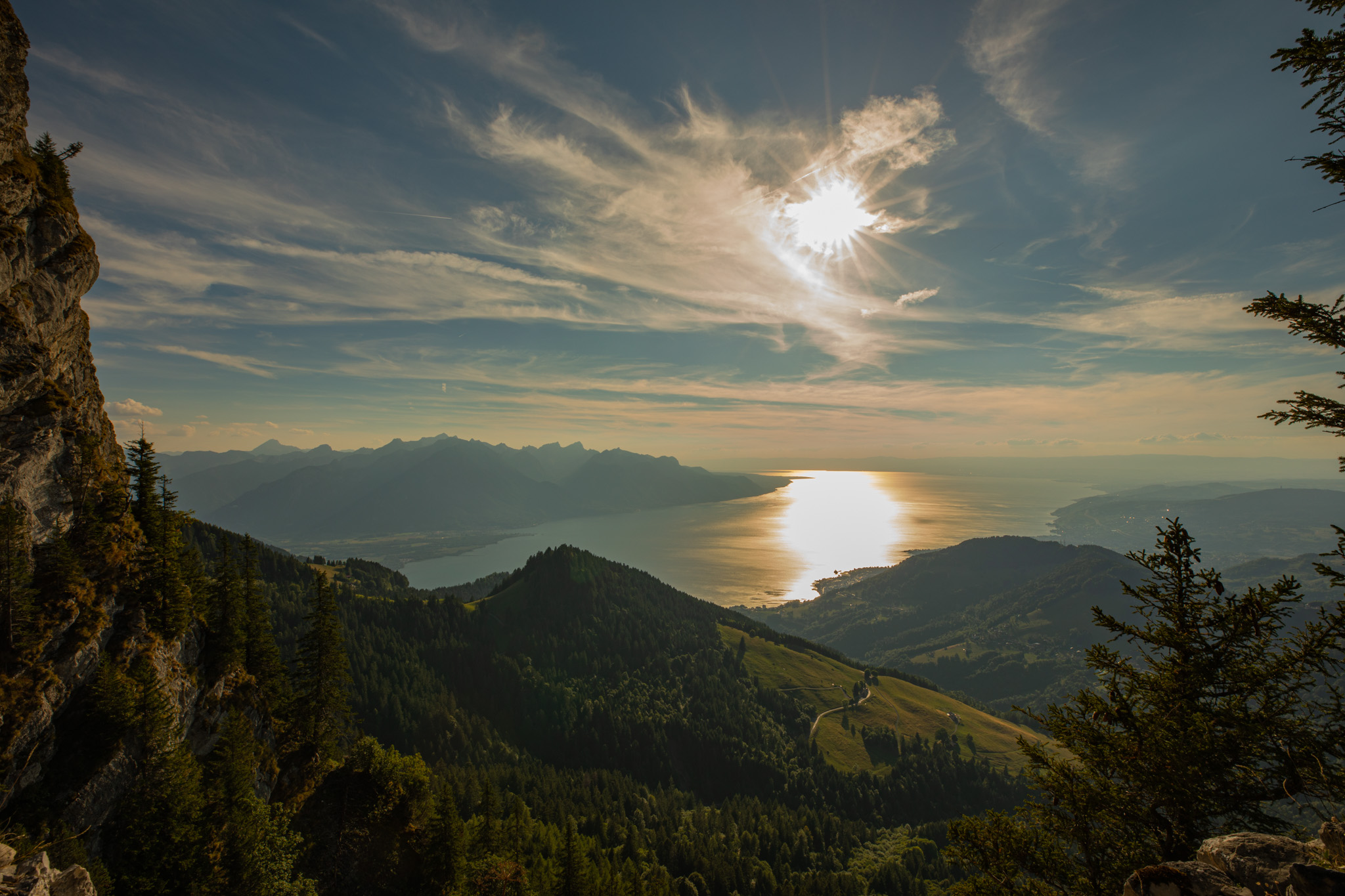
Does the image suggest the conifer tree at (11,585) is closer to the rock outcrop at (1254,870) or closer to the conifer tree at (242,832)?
the conifer tree at (242,832)

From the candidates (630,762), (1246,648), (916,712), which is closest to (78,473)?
(1246,648)

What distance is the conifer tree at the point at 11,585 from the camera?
1001 inches

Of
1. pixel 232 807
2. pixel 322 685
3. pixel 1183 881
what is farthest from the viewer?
pixel 322 685

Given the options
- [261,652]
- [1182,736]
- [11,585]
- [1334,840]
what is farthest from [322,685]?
[1334,840]

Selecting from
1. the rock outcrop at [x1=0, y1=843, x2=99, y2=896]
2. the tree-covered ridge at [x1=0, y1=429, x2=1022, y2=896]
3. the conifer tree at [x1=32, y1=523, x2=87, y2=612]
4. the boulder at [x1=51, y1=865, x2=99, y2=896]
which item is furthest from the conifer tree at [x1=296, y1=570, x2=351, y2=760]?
the rock outcrop at [x1=0, y1=843, x2=99, y2=896]

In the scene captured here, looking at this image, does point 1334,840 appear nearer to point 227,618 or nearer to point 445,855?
point 445,855

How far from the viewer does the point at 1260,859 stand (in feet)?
37.6

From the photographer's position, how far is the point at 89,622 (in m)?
28.8

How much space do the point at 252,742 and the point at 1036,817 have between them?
4478 cm

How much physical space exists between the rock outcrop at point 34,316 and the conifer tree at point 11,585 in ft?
6.22

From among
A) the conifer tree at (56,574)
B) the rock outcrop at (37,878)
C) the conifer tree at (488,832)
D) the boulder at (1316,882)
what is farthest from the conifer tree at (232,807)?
the boulder at (1316,882)

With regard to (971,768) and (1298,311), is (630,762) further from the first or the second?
(1298,311)

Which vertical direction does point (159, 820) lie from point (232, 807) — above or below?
above

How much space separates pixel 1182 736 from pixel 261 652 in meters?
54.1
